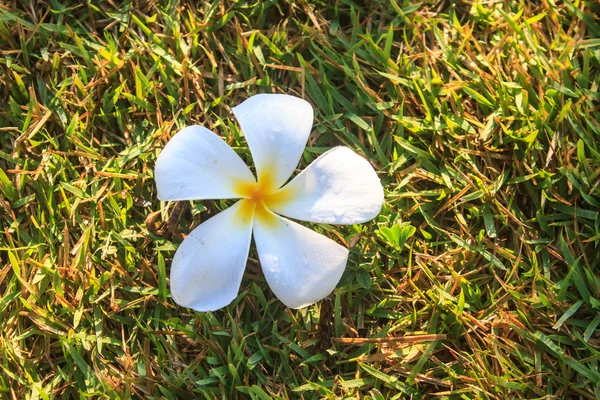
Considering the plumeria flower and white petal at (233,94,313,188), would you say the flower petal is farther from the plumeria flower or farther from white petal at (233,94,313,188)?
white petal at (233,94,313,188)

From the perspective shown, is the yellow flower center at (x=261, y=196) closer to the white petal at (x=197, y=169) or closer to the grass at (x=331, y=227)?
the white petal at (x=197, y=169)

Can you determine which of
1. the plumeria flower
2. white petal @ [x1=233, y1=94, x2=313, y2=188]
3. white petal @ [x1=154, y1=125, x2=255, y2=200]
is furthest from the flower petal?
white petal @ [x1=233, y1=94, x2=313, y2=188]

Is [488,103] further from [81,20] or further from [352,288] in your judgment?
[81,20]

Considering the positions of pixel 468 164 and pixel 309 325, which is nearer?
pixel 309 325

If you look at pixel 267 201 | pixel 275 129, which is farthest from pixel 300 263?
pixel 275 129

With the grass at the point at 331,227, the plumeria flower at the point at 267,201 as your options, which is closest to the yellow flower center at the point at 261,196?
the plumeria flower at the point at 267,201

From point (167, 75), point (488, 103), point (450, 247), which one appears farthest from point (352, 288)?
point (167, 75)
